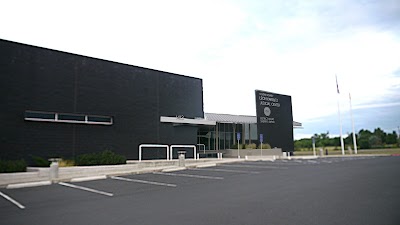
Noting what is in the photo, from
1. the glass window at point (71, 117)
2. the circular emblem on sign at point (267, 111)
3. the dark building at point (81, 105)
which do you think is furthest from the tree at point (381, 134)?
the glass window at point (71, 117)

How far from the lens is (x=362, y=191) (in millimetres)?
8883

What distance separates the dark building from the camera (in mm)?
18625

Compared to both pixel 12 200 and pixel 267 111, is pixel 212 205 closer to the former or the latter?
pixel 12 200

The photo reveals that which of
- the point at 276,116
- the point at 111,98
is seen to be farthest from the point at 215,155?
the point at 111,98

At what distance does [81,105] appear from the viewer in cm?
2127

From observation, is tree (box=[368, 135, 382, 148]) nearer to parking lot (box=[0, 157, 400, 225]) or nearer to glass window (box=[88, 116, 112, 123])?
glass window (box=[88, 116, 112, 123])

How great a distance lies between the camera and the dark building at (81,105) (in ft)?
61.1

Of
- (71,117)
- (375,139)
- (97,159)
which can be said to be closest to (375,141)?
(375,139)

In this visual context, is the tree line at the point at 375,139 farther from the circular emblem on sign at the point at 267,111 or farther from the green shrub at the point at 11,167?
the green shrub at the point at 11,167

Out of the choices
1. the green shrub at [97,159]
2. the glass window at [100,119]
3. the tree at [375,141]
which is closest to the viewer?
the green shrub at [97,159]

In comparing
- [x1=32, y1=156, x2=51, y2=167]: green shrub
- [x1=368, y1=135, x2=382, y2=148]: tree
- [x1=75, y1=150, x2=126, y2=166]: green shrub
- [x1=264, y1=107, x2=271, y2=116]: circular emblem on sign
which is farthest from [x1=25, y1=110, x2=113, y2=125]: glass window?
[x1=368, y1=135, x2=382, y2=148]: tree

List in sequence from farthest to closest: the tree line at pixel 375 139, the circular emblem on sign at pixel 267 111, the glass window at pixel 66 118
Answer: the tree line at pixel 375 139 → the circular emblem on sign at pixel 267 111 → the glass window at pixel 66 118

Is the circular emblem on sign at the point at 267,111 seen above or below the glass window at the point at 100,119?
above

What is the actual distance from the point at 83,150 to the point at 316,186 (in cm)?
1575
